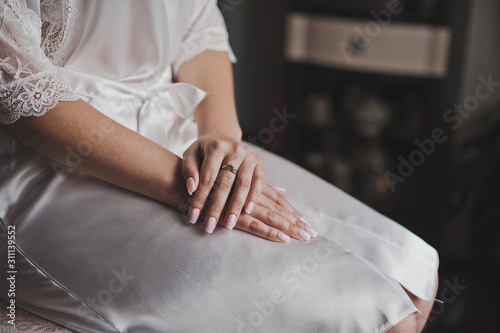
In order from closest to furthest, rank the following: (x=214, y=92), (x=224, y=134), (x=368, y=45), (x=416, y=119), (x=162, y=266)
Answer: (x=162, y=266) → (x=224, y=134) → (x=214, y=92) → (x=368, y=45) → (x=416, y=119)

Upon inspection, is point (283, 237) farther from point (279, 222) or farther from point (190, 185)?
point (190, 185)

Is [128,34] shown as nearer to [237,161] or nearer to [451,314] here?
[237,161]

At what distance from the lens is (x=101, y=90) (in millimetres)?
922

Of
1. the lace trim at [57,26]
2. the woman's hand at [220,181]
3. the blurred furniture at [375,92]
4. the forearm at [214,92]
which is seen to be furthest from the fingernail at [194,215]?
the blurred furniture at [375,92]

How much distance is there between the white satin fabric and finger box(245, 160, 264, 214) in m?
0.05

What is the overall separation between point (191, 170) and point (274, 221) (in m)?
0.15

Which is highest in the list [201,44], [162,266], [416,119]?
[201,44]

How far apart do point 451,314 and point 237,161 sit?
4.50 feet

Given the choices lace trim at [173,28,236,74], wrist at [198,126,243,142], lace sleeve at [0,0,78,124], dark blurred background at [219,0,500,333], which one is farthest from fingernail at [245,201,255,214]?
dark blurred background at [219,0,500,333]

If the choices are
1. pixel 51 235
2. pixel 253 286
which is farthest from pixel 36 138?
pixel 253 286

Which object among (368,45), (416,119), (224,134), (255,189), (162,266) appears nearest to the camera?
(162,266)

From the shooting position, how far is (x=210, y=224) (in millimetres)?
785

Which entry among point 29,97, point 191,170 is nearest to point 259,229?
point 191,170

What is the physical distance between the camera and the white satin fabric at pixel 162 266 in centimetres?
73
